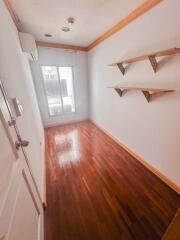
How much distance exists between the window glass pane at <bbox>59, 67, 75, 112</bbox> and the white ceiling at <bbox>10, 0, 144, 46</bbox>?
3.87 feet

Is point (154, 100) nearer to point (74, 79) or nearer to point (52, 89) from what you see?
point (74, 79)

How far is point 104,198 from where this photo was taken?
150 cm

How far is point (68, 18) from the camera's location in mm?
1988

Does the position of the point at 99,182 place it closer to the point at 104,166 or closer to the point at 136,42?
the point at 104,166

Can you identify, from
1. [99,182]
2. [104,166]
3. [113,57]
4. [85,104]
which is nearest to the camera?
[99,182]

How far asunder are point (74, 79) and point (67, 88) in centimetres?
39

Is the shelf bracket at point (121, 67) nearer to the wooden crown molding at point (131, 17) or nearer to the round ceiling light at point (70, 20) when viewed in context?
the wooden crown molding at point (131, 17)

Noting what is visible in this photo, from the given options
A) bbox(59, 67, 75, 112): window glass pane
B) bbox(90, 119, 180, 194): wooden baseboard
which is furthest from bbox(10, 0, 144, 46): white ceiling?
bbox(90, 119, 180, 194): wooden baseboard

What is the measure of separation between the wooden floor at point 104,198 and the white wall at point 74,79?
1756 millimetres

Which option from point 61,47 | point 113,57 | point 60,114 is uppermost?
point 61,47

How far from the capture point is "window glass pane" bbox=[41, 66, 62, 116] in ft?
11.6

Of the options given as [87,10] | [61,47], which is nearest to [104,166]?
[87,10]

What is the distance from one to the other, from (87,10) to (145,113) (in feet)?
6.06

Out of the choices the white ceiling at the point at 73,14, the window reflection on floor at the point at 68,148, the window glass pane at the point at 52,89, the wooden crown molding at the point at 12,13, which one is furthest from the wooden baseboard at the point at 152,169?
the wooden crown molding at the point at 12,13
